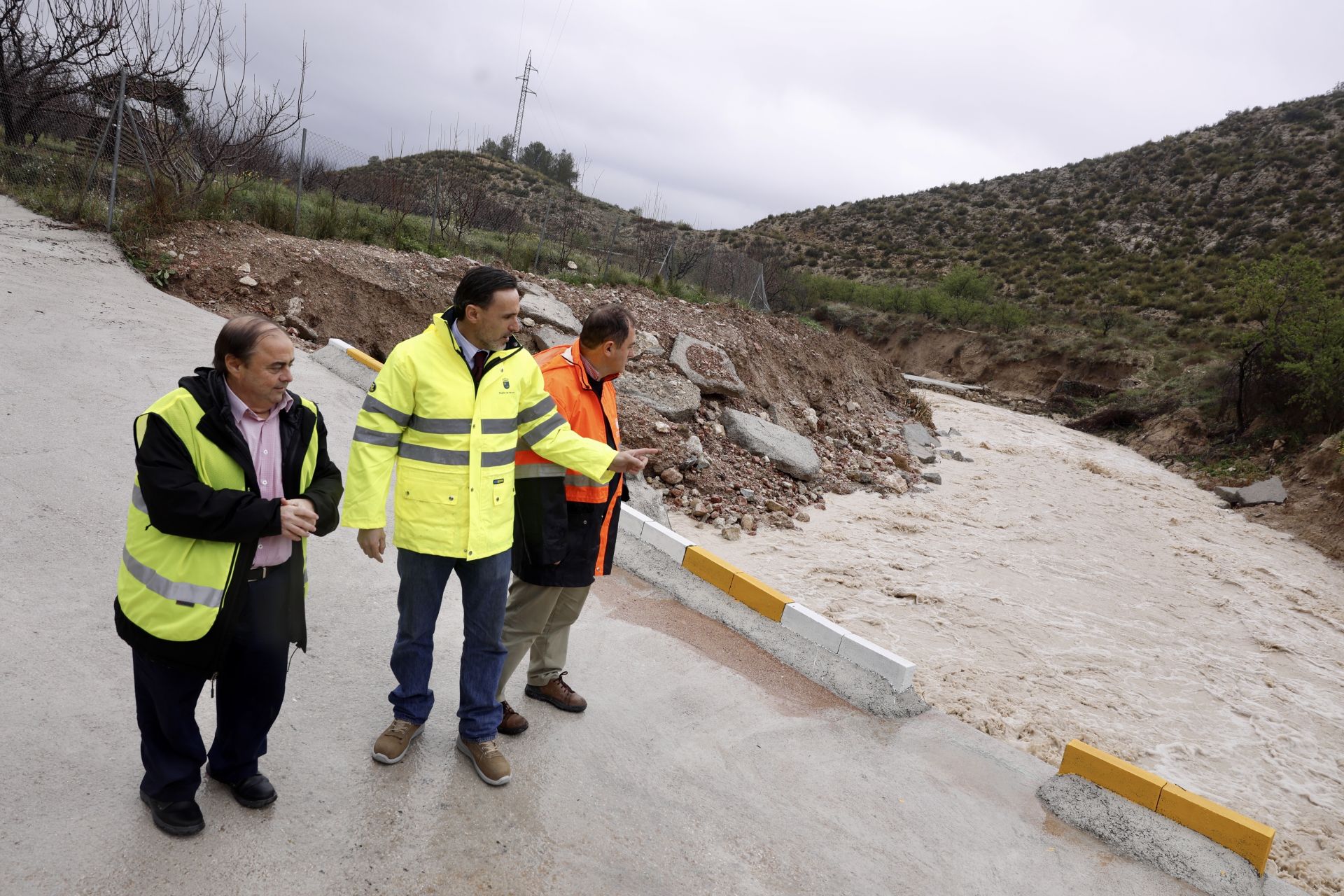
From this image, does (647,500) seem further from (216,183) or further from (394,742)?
(216,183)

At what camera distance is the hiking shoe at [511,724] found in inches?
134

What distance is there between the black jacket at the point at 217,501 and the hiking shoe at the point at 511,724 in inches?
45.6

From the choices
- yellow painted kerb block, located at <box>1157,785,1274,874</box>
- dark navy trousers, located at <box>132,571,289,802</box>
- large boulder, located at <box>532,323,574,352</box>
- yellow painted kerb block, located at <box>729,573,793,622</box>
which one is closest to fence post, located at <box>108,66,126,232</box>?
large boulder, located at <box>532,323,574,352</box>

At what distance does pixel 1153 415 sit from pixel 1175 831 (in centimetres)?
2215

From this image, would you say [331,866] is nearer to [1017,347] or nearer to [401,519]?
[401,519]

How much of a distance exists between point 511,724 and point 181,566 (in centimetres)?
164

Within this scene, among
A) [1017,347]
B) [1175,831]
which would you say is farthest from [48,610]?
Result: [1017,347]

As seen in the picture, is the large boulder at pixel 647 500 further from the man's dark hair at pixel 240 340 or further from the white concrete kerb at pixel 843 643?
the man's dark hair at pixel 240 340

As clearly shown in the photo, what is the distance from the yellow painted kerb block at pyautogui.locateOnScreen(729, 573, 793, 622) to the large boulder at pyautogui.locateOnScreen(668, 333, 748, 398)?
19.1 ft

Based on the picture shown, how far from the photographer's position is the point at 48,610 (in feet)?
11.7

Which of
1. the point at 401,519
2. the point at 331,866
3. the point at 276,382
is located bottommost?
the point at 331,866

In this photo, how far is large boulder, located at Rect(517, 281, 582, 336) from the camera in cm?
1098

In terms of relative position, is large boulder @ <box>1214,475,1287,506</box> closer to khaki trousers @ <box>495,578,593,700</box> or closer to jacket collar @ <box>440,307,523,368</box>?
khaki trousers @ <box>495,578,593,700</box>

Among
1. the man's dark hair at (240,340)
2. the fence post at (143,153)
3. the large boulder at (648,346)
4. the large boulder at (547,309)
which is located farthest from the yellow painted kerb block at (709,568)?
the fence post at (143,153)
